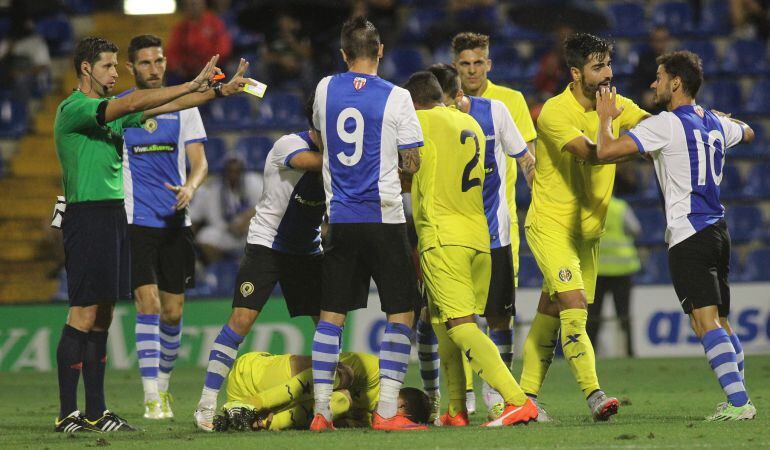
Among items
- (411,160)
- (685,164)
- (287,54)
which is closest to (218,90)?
(411,160)

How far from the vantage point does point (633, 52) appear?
56.4 ft

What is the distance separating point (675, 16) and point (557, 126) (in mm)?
10965

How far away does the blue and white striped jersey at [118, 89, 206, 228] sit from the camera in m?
9.28

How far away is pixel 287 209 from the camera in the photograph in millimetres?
7906

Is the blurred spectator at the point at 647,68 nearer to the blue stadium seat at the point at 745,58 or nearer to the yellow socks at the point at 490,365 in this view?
the blue stadium seat at the point at 745,58

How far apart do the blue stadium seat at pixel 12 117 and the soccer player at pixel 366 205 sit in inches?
423

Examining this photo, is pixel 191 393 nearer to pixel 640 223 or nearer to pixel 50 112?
pixel 640 223

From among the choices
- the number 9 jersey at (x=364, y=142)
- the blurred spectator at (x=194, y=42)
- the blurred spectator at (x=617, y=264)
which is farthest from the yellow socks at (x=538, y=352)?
the blurred spectator at (x=194, y=42)

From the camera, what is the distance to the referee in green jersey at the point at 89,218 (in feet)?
24.9

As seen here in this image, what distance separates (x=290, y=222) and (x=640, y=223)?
28.2ft

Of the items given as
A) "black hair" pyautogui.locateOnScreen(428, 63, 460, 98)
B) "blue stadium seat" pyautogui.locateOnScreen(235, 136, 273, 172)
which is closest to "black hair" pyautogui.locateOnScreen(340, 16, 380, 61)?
"black hair" pyautogui.locateOnScreen(428, 63, 460, 98)

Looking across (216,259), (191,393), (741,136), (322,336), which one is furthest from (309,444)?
(216,259)

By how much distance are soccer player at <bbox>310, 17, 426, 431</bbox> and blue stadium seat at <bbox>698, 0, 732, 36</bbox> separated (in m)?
11.4

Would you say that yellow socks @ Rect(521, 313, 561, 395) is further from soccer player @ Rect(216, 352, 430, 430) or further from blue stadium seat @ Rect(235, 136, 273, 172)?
blue stadium seat @ Rect(235, 136, 273, 172)
